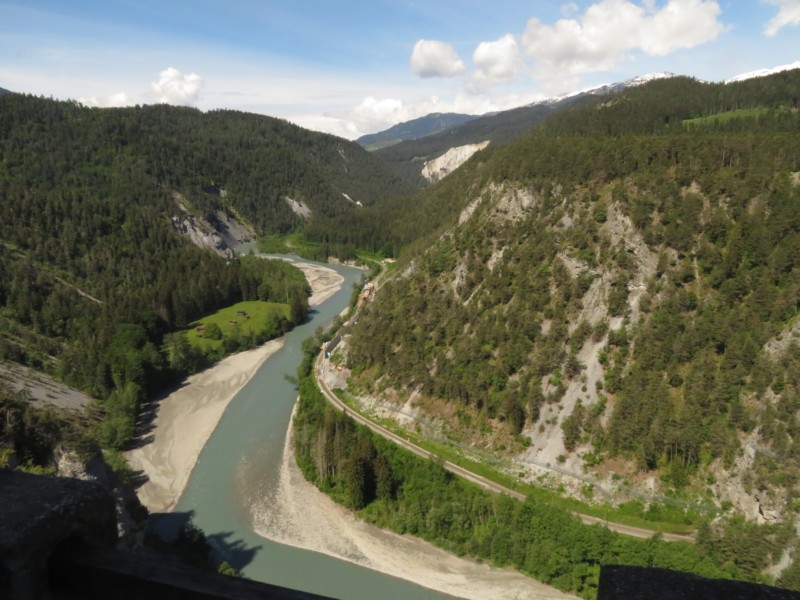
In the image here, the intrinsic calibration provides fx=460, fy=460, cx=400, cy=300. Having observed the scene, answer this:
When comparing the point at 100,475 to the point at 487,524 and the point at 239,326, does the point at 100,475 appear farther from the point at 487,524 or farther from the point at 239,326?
the point at 239,326

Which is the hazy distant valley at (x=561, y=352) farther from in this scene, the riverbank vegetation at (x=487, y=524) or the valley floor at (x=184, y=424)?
the valley floor at (x=184, y=424)

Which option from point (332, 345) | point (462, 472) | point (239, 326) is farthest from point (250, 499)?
point (239, 326)

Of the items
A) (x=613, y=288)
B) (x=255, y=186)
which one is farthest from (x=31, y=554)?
(x=255, y=186)

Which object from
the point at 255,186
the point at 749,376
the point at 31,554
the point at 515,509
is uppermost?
the point at 255,186

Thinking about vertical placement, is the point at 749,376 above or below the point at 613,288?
below

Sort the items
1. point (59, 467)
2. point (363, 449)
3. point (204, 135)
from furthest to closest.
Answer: point (204, 135)
point (363, 449)
point (59, 467)

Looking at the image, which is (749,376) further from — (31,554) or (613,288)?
(31,554)
